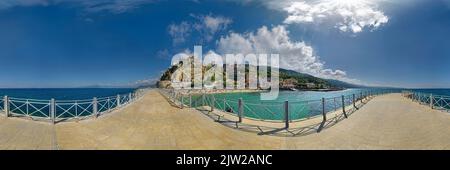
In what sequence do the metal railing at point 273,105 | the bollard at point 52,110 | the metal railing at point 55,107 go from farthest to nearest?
the metal railing at point 55,107 < the metal railing at point 273,105 < the bollard at point 52,110

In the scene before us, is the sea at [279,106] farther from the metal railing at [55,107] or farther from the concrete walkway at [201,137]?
the metal railing at [55,107]

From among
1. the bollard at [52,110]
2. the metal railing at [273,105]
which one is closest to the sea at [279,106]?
the metal railing at [273,105]

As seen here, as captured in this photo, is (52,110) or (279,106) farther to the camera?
(279,106)

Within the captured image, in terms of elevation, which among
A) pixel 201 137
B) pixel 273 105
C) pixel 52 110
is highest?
pixel 273 105

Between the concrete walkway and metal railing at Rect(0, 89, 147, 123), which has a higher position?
metal railing at Rect(0, 89, 147, 123)

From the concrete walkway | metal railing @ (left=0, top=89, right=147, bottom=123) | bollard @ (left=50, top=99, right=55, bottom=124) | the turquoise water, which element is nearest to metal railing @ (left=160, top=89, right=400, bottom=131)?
the turquoise water

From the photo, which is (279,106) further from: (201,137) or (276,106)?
(201,137)

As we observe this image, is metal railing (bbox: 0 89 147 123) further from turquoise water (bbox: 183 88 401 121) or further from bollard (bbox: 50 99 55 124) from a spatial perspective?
Result: turquoise water (bbox: 183 88 401 121)

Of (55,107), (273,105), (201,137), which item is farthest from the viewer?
(273,105)

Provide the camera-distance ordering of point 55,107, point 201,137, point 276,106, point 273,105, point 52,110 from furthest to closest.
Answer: point 276,106 → point 273,105 → point 55,107 → point 52,110 → point 201,137

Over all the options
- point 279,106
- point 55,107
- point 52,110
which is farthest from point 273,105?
point 55,107

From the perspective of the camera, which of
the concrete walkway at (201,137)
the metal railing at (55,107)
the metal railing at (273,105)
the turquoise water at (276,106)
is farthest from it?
the turquoise water at (276,106)

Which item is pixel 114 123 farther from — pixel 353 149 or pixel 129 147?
pixel 353 149

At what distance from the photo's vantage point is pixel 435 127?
1045 centimetres
